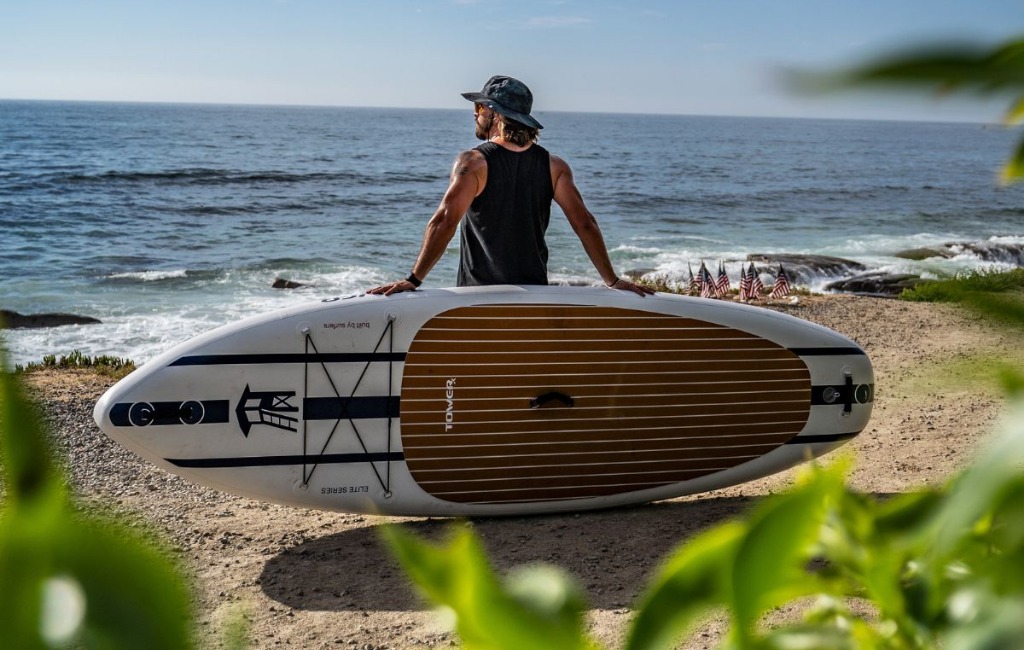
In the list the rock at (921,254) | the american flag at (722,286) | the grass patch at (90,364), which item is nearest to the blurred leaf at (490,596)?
the grass patch at (90,364)

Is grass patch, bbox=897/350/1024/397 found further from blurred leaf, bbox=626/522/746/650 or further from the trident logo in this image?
the trident logo

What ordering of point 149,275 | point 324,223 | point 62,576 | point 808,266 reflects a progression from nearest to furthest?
point 62,576 < point 149,275 < point 808,266 < point 324,223

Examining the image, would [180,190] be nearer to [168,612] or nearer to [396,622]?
[396,622]

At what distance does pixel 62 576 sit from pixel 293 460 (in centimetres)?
417

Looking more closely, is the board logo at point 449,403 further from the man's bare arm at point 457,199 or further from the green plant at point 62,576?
the green plant at point 62,576

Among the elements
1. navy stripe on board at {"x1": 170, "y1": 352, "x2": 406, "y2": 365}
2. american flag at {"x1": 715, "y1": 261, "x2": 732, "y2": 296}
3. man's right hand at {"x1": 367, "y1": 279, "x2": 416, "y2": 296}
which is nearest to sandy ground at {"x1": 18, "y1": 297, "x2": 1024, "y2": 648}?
navy stripe on board at {"x1": 170, "y1": 352, "x2": 406, "y2": 365}

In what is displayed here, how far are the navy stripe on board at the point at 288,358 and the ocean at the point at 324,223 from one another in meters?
1.27

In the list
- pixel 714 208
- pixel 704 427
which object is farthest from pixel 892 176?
pixel 704 427

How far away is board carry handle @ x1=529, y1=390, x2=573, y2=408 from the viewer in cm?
436

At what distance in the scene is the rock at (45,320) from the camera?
11.9m

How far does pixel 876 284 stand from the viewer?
1520 centimetres

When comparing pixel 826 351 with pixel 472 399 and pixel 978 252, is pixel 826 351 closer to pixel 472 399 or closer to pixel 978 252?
pixel 472 399

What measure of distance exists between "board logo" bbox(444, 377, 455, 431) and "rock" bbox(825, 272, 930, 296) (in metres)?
11.6

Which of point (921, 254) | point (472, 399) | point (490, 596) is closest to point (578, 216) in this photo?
point (472, 399)
